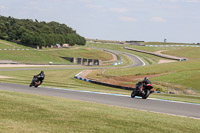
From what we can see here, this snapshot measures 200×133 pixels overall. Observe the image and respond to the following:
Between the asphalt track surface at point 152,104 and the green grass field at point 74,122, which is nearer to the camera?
the green grass field at point 74,122

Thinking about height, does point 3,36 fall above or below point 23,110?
above

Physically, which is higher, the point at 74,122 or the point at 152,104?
the point at 74,122

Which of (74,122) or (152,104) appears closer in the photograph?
(74,122)

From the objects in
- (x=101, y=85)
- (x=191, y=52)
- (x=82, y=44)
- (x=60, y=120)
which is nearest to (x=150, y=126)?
(x=60, y=120)

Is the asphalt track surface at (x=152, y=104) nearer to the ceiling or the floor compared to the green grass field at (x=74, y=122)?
nearer to the floor

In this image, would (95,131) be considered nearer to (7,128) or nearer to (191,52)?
(7,128)

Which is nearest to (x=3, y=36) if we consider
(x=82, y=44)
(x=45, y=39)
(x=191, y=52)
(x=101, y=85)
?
(x=45, y=39)

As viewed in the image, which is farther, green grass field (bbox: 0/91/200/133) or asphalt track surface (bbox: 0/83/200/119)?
asphalt track surface (bbox: 0/83/200/119)

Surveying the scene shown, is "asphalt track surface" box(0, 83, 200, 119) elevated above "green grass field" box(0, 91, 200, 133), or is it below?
below

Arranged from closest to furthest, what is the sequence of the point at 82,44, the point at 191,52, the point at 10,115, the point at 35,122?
the point at 35,122 < the point at 10,115 < the point at 191,52 < the point at 82,44

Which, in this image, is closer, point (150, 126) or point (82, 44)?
point (150, 126)

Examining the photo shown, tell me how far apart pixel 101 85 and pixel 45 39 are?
103 metres

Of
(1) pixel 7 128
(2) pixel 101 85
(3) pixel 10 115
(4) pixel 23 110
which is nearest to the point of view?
(1) pixel 7 128

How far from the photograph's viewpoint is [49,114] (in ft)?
37.3
